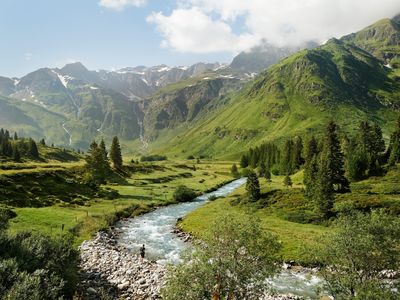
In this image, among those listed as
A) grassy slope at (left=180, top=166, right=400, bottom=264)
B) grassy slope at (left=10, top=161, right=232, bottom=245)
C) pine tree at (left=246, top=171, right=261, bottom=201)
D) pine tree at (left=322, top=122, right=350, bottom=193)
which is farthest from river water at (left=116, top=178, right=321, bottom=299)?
pine tree at (left=322, top=122, right=350, bottom=193)

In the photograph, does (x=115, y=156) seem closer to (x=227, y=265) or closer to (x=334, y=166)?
(x=334, y=166)

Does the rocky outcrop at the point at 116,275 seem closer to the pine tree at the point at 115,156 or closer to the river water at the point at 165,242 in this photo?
the river water at the point at 165,242

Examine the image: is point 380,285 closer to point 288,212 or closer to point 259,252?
point 259,252

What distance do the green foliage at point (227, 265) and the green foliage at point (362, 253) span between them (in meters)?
5.85

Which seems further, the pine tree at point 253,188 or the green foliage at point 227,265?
the pine tree at point 253,188

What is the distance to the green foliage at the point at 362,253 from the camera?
29.0 m

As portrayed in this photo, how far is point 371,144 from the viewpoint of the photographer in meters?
126

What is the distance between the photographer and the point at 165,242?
66.7 meters

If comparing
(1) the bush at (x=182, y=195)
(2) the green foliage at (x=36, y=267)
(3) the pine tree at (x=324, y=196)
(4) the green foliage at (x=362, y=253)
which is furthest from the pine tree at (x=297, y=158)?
(2) the green foliage at (x=36, y=267)

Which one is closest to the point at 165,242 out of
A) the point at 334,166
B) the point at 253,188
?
the point at 253,188

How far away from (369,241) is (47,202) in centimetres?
8030

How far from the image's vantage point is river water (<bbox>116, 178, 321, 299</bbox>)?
45.2 m

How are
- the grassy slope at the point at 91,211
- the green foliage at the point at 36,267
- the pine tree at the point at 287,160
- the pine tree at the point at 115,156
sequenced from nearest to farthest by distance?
the green foliage at the point at 36,267 < the grassy slope at the point at 91,211 < the pine tree at the point at 115,156 < the pine tree at the point at 287,160

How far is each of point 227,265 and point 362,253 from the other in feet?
38.8
